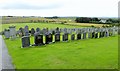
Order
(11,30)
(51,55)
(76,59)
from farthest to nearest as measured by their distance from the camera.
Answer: (11,30), (51,55), (76,59)

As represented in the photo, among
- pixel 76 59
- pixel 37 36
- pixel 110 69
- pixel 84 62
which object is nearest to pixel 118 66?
pixel 110 69

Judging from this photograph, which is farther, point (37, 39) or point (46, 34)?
point (46, 34)

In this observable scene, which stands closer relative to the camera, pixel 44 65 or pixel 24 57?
pixel 44 65

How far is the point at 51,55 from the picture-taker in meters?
14.8

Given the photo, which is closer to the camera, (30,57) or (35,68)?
(35,68)

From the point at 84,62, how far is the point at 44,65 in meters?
2.34

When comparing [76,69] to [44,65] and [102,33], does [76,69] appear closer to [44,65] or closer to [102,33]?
[44,65]

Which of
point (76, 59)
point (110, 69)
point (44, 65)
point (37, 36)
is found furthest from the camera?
point (37, 36)

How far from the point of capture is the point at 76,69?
1107cm

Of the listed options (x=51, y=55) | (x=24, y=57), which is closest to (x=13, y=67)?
(x=24, y=57)

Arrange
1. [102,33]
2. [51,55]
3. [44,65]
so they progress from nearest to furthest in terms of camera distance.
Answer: [44,65] < [51,55] < [102,33]

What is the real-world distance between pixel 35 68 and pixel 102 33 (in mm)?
18076

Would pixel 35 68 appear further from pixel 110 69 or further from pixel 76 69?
pixel 110 69

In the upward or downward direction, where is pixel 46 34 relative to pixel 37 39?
upward
